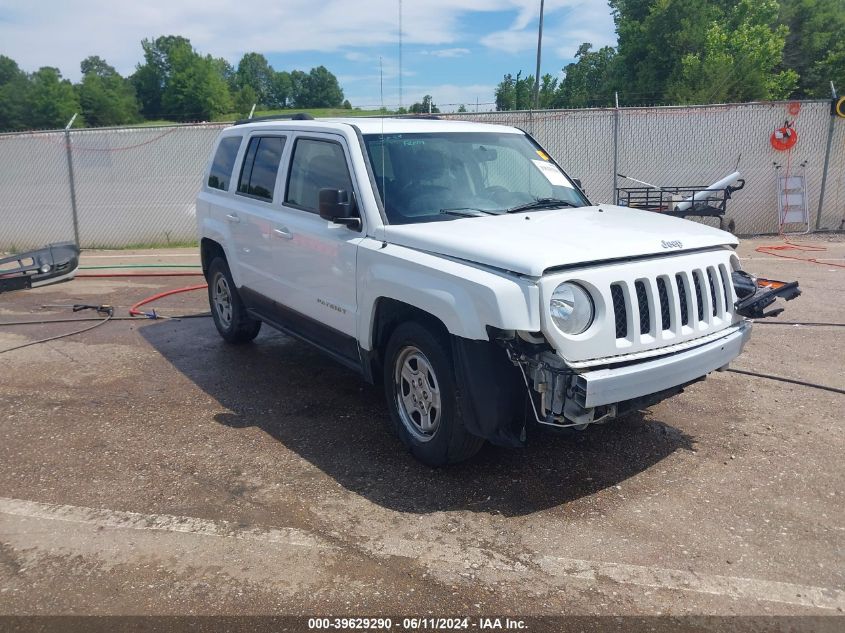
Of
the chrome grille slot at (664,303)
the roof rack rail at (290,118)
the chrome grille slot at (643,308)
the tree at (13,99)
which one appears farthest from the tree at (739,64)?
the tree at (13,99)

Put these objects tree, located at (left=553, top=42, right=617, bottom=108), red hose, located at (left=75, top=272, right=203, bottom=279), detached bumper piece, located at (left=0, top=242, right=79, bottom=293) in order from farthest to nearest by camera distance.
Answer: tree, located at (left=553, top=42, right=617, bottom=108), red hose, located at (left=75, top=272, right=203, bottom=279), detached bumper piece, located at (left=0, top=242, right=79, bottom=293)

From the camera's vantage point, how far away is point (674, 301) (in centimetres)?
398

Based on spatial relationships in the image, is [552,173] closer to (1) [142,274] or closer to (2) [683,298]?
(2) [683,298]

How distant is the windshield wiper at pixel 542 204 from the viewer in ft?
16.1

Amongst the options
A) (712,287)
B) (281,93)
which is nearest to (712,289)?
(712,287)

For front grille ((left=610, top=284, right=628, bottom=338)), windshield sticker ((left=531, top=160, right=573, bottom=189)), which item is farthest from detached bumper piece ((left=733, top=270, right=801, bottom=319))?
windshield sticker ((left=531, top=160, right=573, bottom=189))

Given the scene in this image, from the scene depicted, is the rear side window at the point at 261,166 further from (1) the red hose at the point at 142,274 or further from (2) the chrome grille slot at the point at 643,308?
(1) the red hose at the point at 142,274

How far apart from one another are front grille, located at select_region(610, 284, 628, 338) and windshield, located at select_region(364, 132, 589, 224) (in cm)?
120

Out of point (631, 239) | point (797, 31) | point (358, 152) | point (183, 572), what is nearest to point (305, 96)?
point (358, 152)

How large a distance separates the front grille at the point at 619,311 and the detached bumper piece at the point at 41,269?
958 cm

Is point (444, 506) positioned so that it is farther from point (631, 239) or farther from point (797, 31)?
point (797, 31)

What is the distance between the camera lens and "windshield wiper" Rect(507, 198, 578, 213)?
16.1ft

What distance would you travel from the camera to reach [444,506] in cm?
398

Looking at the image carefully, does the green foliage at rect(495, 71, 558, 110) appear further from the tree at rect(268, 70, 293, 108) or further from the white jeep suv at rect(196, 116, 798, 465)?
the white jeep suv at rect(196, 116, 798, 465)
